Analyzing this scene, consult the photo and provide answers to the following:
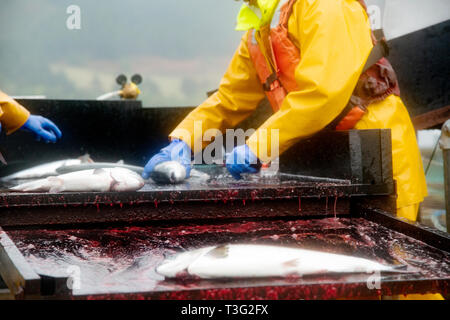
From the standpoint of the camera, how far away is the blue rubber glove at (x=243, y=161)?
2361 millimetres

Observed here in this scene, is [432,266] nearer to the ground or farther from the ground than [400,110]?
nearer to the ground

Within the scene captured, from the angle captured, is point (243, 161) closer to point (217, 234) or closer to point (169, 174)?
point (169, 174)

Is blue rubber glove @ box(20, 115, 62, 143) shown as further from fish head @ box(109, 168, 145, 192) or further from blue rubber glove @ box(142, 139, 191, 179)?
fish head @ box(109, 168, 145, 192)

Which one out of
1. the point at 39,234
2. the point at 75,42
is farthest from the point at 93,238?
the point at 75,42

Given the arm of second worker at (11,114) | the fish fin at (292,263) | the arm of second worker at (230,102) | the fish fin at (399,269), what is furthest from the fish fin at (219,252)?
the arm of second worker at (11,114)

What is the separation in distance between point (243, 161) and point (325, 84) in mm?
560

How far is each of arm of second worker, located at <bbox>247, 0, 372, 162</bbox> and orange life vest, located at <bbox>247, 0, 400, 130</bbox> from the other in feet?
0.31

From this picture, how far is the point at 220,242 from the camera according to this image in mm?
1483

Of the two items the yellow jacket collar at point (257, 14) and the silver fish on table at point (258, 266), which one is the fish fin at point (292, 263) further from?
the yellow jacket collar at point (257, 14)

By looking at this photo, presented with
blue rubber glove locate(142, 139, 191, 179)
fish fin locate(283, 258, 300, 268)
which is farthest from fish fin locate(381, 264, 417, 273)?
blue rubber glove locate(142, 139, 191, 179)

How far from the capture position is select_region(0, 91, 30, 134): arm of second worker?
3611 millimetres

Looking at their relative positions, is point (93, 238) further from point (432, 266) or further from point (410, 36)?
point (410, 36)
